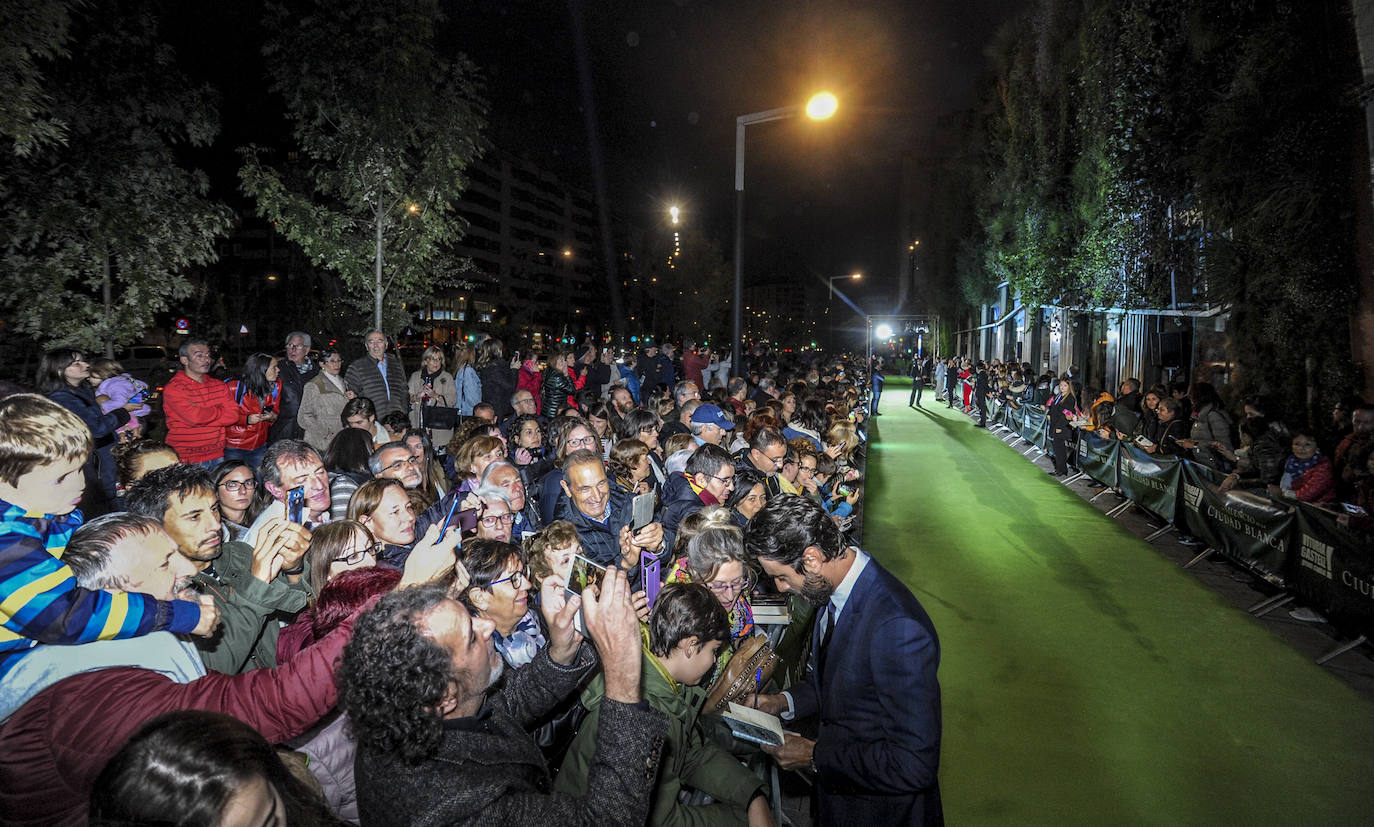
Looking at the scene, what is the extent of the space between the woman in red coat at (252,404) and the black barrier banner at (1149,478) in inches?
415

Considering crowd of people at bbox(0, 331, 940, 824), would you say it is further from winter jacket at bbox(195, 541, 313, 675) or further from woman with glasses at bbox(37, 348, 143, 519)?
woman with glasses at bbox(37, 348, 143, 519)

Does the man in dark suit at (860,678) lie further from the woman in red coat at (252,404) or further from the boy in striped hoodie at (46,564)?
the woman in red coat at (252,404)

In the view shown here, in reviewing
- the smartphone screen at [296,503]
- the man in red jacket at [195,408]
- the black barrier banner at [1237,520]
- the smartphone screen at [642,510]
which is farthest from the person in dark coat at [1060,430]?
the man in red jacket at [195,408]

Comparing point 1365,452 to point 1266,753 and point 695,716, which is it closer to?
point 1266,753

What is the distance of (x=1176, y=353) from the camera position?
15.0 meters

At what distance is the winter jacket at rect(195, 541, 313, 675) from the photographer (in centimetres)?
265

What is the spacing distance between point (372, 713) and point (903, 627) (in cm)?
167

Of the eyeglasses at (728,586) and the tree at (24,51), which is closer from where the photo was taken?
the eyeglasses at (728,586)

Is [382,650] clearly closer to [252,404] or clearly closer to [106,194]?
[252,404]

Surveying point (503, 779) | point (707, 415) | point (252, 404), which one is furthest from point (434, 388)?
point (503, 779)

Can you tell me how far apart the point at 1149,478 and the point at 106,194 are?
15372 millimetres

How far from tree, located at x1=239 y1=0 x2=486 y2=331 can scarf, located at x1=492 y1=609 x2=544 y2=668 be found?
33.3 ft

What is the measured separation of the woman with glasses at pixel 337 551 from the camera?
312 cm

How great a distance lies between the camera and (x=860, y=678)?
254 centimetres
